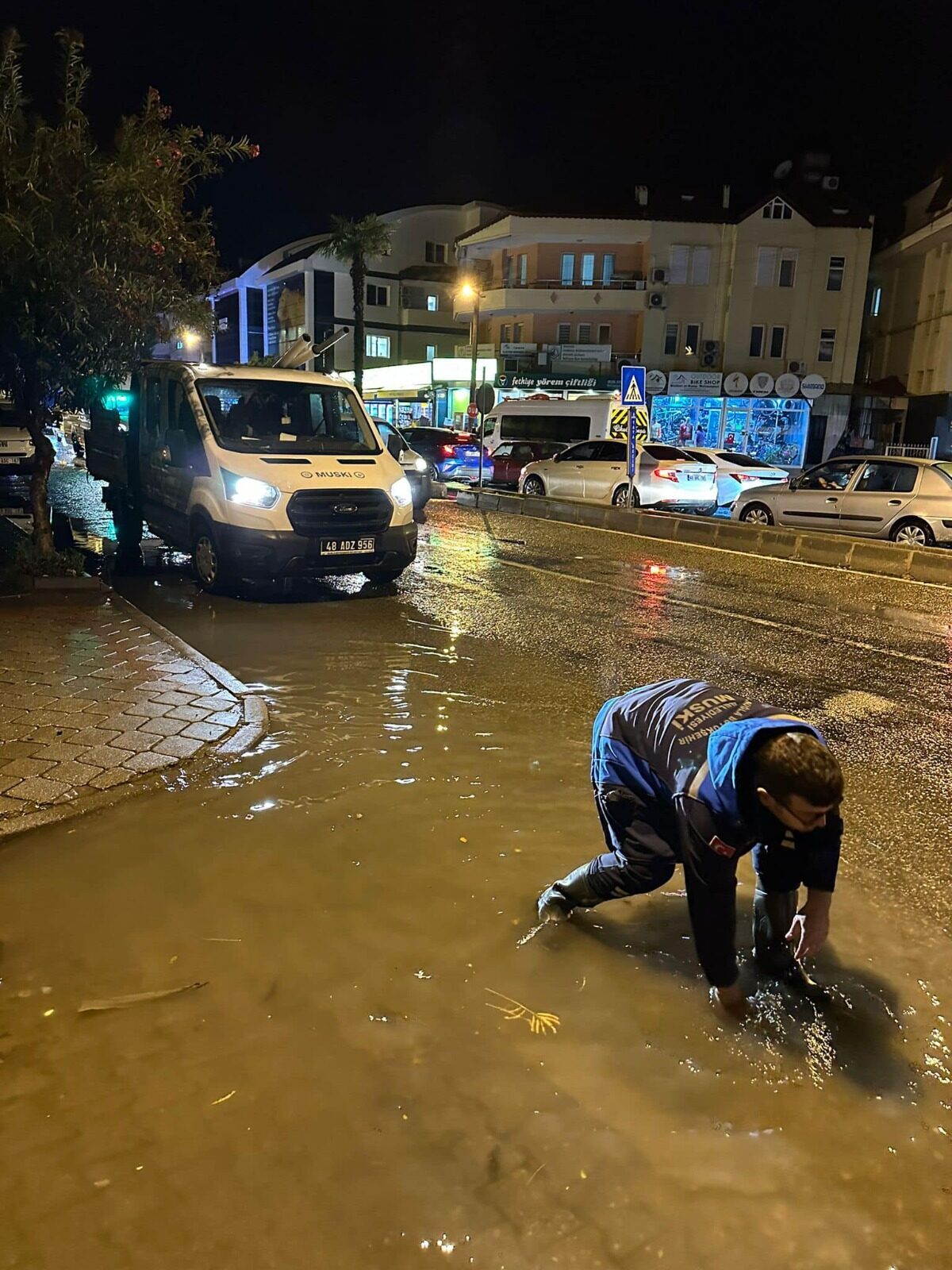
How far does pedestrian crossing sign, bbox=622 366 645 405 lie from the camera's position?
55.1 feet

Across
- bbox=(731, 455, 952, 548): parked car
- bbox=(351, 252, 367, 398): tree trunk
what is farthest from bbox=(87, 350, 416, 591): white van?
bbox=(351, 252, 367, 398): tree trunk

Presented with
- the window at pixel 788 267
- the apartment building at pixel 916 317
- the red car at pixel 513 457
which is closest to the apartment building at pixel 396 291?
the window at pixel 788 267

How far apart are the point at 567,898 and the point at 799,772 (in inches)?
53.8

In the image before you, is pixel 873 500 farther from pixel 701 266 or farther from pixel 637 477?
pixel 701 266

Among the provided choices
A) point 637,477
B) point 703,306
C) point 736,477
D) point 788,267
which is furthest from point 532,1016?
point 788,267

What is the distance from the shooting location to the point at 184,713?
5.49m

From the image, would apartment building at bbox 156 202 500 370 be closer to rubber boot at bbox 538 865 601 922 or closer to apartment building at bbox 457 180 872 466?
apartment building at bbox 457 180 872 466

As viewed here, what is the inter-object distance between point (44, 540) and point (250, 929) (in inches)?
264

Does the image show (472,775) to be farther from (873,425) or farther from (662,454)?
(873,425)

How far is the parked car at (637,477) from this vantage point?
61.5ft

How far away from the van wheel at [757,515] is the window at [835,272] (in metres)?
27.3

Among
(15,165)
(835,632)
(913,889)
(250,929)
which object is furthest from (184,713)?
(835,632)

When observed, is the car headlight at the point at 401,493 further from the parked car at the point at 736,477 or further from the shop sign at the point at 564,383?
the shop sign at the point at 564,383

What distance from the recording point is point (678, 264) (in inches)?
1526
